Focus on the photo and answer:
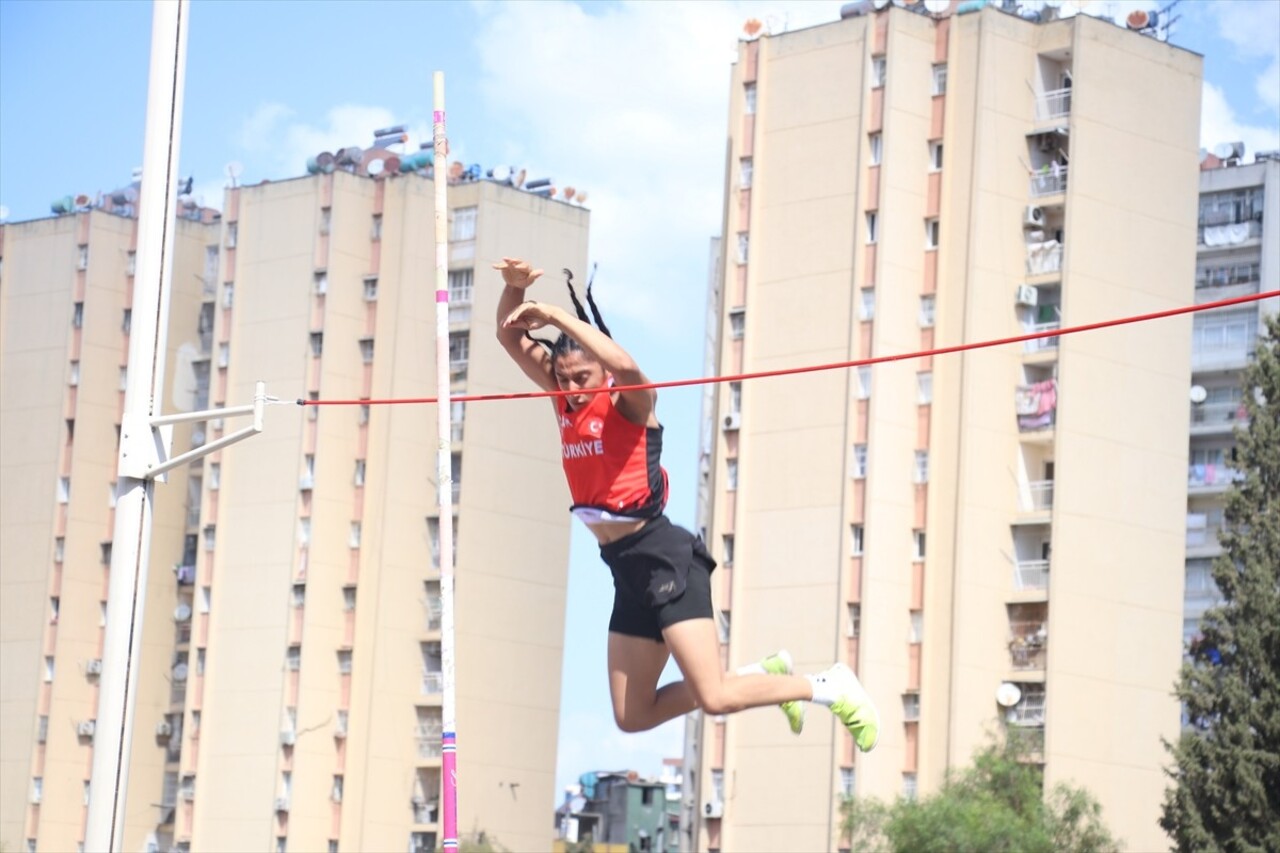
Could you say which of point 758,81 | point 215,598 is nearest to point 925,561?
point 758,81

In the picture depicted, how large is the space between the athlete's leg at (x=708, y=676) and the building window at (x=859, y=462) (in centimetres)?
3663

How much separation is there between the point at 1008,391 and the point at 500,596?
1556 cm

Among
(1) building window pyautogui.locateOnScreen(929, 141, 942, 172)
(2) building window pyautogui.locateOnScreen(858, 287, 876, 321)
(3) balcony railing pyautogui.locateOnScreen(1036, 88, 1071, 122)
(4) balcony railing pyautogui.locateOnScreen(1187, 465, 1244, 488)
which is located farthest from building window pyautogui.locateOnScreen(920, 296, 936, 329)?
(4) balcony railing pyautogui.locateOnScreen(1187, 465, 1244, 488)

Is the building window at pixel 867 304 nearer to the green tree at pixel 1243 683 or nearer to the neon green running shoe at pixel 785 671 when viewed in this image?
the green tree at pixel 1243 683

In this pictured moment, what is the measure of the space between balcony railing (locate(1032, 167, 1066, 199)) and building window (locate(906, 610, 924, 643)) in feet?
30.7

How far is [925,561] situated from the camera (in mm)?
47188

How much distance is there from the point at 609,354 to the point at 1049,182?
1575 inches

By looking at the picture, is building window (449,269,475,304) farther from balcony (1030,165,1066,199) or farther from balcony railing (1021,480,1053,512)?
→ balcony railing (1021,480,1053,512)

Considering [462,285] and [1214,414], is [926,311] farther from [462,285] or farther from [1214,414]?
[1214,414]

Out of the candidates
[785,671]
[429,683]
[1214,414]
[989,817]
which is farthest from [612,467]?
[1214,414]

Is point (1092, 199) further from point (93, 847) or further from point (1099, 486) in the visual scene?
point (93, 847)

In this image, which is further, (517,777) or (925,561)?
(517,777)

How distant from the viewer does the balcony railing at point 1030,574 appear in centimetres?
4703

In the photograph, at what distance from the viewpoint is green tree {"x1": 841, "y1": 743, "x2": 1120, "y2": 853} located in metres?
38.4
